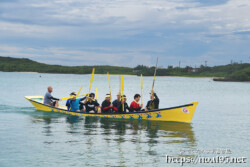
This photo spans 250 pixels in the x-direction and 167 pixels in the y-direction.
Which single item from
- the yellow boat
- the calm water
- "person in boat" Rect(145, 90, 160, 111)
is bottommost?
the calm water

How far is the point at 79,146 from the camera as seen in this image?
14.3 m

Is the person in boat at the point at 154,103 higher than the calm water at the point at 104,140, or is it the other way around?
the person in boat at the point at 154,103

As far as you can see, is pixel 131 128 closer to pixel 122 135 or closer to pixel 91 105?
pixel 122 135

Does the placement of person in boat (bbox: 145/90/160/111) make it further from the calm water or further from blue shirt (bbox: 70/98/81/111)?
blue shirt (bbox: 70/98/81/111)


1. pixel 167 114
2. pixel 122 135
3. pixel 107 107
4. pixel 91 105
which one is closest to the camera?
pixel 122 135

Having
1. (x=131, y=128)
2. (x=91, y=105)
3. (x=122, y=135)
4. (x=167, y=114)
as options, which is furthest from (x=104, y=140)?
(x=91, y=105)

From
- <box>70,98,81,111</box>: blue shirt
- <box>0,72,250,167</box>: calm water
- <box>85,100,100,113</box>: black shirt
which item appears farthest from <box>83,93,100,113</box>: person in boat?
<box>70,98,81,111</box>: blue shirt

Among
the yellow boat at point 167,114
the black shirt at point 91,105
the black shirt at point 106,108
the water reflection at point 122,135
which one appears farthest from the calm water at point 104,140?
the black shirt at point 91,105

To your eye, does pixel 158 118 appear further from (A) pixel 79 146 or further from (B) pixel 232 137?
(A) pixel 79 146

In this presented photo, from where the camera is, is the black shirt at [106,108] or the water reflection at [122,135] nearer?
the water reflection at [122,135]

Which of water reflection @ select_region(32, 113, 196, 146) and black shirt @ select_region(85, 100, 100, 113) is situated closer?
water reflection @ select_region(32, 113, 196, 146)

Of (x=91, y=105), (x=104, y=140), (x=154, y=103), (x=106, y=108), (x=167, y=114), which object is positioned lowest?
(x=104, y=140)

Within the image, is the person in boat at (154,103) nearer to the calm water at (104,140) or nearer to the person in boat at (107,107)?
the calm water at (104,140)

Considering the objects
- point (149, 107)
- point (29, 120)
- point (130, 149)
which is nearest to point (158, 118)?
point (149, 107)
